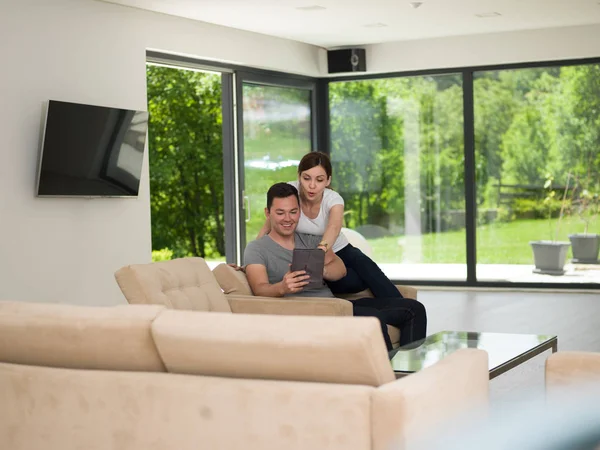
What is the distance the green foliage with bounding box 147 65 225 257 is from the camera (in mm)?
14516

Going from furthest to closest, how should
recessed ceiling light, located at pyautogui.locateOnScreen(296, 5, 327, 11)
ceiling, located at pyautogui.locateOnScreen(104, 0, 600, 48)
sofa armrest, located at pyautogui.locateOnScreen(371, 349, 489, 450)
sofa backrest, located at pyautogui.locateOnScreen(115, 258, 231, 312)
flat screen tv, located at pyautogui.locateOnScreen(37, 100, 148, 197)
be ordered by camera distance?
recessed ceiling light, located at pyautogui.locateOnScreen(296, 5, 327, 11) → ceiling, located at pyautogui.locateOnScreen(104, 0, 600, 48) → flat screen tv, located at pyautogui.locateOnScreen(37, 100, 148, 197) → sofa backrest, located at pyautogui.locateOnScreen(115, 258, 231, 312) → sofa armrest, located at pyautogui.locateOnScreen(371, 349, 489, 450)

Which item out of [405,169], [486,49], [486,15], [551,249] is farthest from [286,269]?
[405,169]

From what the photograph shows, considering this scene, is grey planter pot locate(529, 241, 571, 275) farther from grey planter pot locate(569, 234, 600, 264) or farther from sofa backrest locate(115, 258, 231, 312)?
sofa backrest locate(115, 258, 231, 312)

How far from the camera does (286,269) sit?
184 inches

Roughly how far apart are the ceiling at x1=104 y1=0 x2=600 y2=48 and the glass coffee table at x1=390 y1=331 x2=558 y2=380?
3.68 m

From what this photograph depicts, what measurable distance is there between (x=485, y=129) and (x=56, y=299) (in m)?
5.35

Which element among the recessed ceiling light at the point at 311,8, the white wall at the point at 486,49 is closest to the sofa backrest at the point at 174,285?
the recessed ceiling light at the point at 311,8

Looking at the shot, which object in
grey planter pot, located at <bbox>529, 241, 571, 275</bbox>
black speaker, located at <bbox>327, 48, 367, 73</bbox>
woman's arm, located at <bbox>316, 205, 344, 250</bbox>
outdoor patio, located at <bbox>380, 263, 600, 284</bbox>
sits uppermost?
black speaker, located at <bbox>327, 48, 367, 73</bbox>

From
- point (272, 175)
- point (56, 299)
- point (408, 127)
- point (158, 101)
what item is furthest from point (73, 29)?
point (158, 101)

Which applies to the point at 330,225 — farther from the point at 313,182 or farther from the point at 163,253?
the point at 163,253

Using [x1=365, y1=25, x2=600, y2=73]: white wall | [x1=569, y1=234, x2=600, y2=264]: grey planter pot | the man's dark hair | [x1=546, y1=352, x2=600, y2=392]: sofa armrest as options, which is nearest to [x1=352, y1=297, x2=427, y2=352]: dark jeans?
the man's dark hair

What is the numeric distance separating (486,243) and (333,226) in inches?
213

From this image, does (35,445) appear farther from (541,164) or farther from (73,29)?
(541,164)

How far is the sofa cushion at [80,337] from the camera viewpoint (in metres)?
2.52
